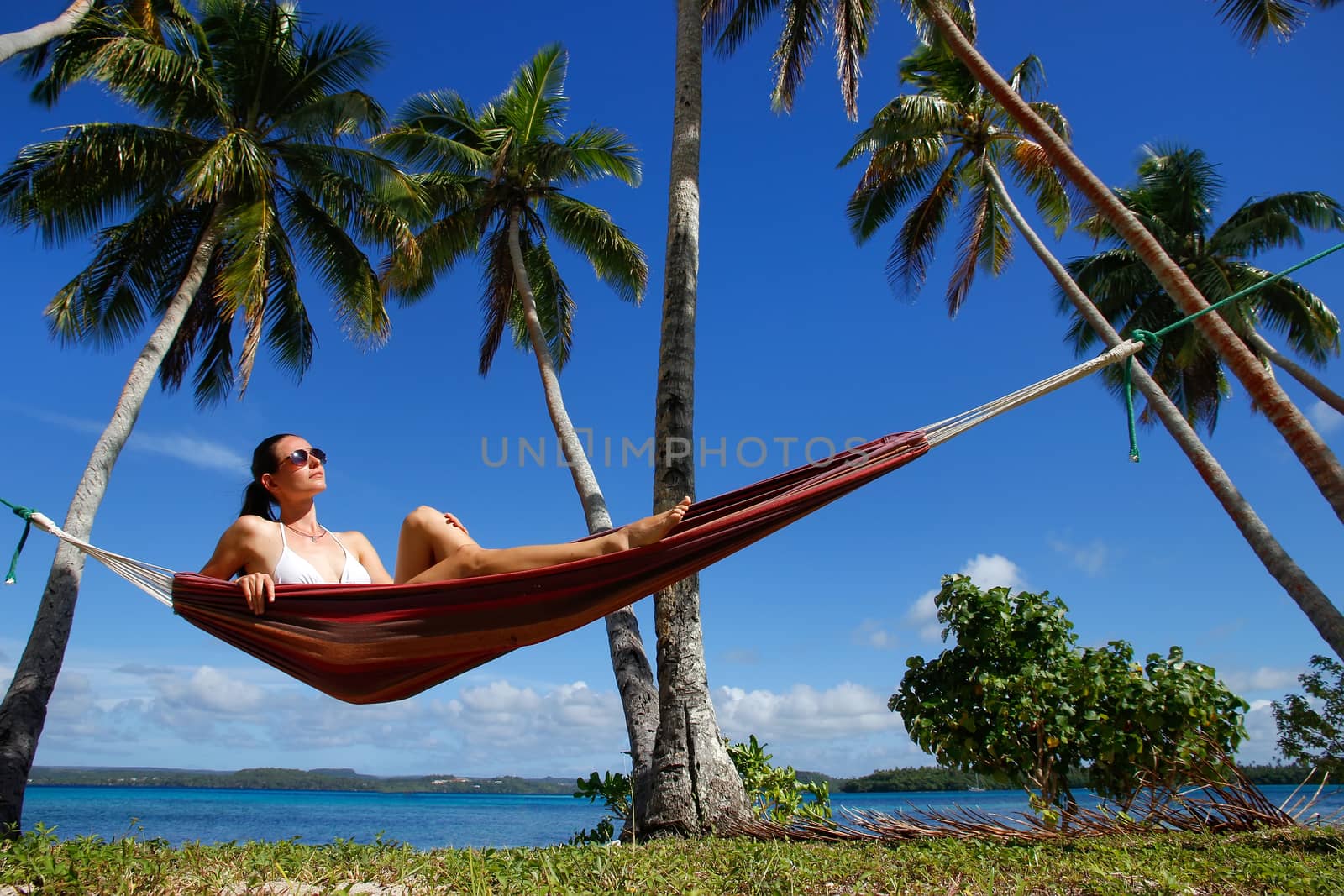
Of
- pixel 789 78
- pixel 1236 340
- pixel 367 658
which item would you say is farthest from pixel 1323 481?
pixel 789 78

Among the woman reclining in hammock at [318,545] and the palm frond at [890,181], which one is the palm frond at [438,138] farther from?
the woman reclining in hammock at [318,545]

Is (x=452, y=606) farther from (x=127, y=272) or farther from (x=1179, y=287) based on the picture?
(x=127, y=272)

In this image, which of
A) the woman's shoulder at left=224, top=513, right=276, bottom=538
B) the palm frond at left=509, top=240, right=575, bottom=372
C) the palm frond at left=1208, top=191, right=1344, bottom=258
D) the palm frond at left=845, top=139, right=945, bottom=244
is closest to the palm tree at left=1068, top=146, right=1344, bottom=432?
the palm frond at left=1208, top=191, right=1344, bottom=258

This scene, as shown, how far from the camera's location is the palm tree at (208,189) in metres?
6.83

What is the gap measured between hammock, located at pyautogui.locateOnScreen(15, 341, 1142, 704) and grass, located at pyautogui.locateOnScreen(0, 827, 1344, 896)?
527 millimetres

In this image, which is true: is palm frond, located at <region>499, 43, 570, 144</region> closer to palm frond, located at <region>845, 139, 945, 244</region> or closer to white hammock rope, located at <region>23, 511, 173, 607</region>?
palm frond, located at <region>845, 139, 945, 244</region>

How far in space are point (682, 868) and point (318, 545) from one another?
4.97ft

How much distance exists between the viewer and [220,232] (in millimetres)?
7383

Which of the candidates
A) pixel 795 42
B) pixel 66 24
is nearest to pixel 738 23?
pixel 795 42

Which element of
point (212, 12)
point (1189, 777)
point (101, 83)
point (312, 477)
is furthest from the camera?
point (212, 12)

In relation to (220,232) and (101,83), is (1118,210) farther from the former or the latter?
(101,83)

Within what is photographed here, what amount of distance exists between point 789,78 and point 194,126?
536cm

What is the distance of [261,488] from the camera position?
2.78m

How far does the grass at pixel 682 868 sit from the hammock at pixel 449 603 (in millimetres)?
527
